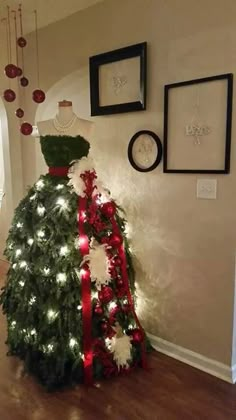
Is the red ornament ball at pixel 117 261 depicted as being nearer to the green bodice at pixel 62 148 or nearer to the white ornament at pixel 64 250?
the white ornament at pixel 64 250

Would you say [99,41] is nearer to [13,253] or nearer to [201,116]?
[201,116]

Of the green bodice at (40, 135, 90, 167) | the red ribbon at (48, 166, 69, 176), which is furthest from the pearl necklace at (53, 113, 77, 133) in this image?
the red ribbon at (48, 166, 69, 176)

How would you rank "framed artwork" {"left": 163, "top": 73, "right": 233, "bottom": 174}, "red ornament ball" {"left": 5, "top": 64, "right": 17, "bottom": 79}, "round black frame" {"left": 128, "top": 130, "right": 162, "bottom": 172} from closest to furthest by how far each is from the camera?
"framed artwork" {"left": 163, "top": 73, "right": 233, "bottom": 174} → "round black frame" {"left": 128, "top": 130, "right": 162, "bottom": 172} → "red ornament ball" {"left": 5, "top": 64, "right": 17, "bottom": 79}

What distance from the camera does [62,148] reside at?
2154 mm

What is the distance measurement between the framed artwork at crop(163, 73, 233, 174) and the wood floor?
1344 mm

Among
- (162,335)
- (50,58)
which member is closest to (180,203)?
(162,335)

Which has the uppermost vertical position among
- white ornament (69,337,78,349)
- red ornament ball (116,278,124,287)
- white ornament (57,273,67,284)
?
white ornament (57,273,67,284)

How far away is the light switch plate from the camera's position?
2068 mm

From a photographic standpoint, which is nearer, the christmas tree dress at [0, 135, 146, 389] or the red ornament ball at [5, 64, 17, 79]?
the christmas tree dress at [0, 135, 146, 389]

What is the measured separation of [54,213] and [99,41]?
1.45 m

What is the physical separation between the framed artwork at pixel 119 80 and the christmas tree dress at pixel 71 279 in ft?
1.59

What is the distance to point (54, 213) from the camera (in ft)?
6.74

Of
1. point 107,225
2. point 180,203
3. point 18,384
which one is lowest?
point 18,384

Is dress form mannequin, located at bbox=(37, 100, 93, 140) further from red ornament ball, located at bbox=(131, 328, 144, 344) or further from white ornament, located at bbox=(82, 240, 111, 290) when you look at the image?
red ornament ball, located at bbox=(131, 328, 144, 344)
